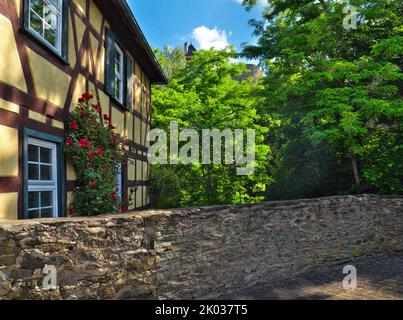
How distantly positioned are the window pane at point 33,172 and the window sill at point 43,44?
1.56 meters

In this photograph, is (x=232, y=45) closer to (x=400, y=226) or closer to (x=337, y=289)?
(x=400, y=226)

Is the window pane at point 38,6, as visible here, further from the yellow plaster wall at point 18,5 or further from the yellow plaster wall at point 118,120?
the yellow plaster wall at point 118,120

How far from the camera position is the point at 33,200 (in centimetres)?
469

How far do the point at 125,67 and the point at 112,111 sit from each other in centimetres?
159

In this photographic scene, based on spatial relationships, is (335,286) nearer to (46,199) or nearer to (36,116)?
(46,199)

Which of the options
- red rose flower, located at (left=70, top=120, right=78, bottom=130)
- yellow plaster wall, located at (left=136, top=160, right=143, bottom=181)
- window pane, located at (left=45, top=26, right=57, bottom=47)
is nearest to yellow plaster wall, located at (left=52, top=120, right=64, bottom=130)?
red rose flower, located at (left=70, top=120, right=78, bottom=130)

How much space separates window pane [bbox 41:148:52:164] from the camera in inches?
196

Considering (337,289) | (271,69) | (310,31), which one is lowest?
(337,289)

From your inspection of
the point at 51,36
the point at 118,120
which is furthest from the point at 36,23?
the point at 118,120

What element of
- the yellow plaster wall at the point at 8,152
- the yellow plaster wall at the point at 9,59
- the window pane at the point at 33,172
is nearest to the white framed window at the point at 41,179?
the window pane at the point at 33,172

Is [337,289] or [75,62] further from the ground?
[75,62]

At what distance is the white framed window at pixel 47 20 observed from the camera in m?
4.82

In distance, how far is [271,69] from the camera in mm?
12219
